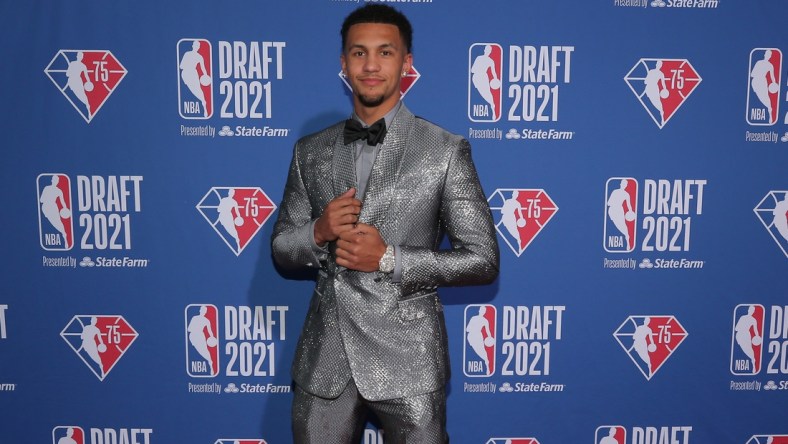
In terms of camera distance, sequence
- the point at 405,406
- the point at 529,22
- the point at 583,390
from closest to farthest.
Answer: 1. the point at 405,406
2. the point at 529,22
3. the point at 583,390

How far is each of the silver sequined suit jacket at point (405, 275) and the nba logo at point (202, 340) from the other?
36.3 inches

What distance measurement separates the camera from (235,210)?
2617mm

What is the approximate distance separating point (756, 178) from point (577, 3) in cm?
107

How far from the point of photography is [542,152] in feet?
8.59

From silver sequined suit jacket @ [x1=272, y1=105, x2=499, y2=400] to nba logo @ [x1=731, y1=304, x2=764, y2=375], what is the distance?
1.53m

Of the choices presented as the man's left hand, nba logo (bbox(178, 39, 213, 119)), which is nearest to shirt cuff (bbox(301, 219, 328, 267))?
the man's left hand

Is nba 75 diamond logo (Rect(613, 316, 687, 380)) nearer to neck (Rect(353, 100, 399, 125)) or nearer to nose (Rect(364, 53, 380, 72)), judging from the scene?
neck (Rect(353, 100, 399, 125))

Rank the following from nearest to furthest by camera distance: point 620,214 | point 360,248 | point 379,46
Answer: point 360,248, point 379,46, point 620,214

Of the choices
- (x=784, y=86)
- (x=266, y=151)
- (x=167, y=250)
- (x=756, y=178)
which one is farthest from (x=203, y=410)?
(x=784, y=86)

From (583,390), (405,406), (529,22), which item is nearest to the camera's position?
(405,406)

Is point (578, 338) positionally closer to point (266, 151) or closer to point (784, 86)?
point (784, 86)

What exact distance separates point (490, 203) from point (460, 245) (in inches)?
32.4

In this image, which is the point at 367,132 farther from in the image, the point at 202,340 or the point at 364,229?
the point at 202,340

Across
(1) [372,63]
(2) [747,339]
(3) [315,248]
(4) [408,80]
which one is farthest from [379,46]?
(2) [747,339]
